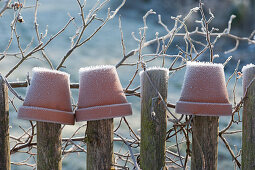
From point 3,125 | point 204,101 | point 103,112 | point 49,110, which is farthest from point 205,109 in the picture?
point 3,125

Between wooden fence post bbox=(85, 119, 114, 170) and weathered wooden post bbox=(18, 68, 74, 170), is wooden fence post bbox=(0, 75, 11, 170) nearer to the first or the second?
weathered wooden post bbox=(18, 68, 74, 170)

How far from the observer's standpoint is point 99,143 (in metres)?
1.40

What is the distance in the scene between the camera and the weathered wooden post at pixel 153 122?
1378 millimetres

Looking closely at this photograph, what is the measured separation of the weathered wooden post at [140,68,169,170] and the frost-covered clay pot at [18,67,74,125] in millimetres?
294

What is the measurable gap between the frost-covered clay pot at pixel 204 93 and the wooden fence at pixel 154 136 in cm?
6

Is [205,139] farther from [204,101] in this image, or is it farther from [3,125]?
[3,125]

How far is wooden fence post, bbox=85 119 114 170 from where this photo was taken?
4.60 ft

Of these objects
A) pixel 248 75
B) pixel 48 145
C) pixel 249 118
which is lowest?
pixel 48 145

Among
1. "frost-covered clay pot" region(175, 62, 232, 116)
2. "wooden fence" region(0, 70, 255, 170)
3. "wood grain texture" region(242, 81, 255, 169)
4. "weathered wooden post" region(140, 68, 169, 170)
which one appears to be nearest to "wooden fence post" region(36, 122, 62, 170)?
"wooden fence" region(0, 70, 255, 170)

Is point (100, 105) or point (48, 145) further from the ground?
point (100, 105)

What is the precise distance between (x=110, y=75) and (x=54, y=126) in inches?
11.7

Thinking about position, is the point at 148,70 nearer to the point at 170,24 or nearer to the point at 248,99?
the point at 248,99

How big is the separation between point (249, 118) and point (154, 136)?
1.22 feet

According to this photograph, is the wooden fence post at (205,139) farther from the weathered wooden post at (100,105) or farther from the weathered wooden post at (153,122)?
the weathered wooden post at (100,105)
